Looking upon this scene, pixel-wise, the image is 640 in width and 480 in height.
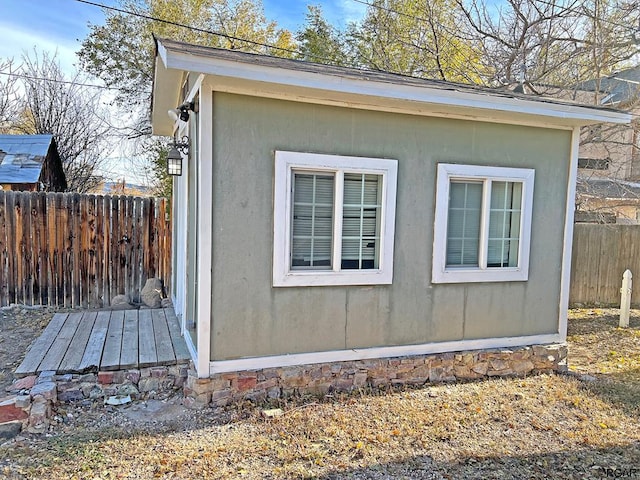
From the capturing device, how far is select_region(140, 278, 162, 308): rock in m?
6.43

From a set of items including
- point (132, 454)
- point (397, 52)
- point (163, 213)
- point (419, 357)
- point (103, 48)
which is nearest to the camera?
point (132, 454)

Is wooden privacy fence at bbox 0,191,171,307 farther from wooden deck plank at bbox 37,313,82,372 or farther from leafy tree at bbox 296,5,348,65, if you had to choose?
leafy tree at bbox 296,5,348,65

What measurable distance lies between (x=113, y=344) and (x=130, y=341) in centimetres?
16

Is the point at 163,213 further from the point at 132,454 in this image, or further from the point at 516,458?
the point at 516,458

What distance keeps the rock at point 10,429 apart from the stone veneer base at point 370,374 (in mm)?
1206

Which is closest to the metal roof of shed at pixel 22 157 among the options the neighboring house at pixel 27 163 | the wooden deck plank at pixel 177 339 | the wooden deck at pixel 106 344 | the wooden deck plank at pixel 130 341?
the neighboring house at pixel 27 163

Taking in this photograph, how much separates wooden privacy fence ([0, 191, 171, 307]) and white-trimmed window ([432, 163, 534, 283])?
455cm

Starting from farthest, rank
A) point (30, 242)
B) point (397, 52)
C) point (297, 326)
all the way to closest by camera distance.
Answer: point (397, 52) < point (30, 242) < point (297, 326)

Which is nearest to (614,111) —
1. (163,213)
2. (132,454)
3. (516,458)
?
(516,458)

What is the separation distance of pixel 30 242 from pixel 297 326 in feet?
15.7

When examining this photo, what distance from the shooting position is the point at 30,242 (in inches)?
254

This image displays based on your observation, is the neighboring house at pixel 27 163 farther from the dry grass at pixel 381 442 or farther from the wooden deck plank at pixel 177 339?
the dry grass at pixel 381 442

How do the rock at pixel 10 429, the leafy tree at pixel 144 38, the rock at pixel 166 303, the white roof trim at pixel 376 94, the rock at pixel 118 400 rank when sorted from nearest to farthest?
the rock at pixel 10 429 → the white roof trim at pixel 376 94 → the rock at pixel 118 400 → the rock at pixel 166 303 → the leafy tree at pixel 144 38

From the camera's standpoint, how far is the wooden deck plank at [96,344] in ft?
12.6
